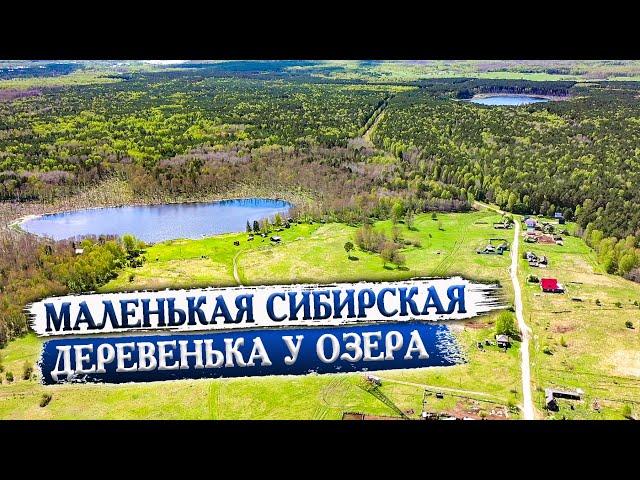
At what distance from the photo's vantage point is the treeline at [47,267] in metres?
18.4

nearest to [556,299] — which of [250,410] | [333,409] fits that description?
[333,409]

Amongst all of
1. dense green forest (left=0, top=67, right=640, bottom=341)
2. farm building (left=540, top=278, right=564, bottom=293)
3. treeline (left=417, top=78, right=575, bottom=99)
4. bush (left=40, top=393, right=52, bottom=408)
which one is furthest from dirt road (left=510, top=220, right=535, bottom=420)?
treeline (left=417, top=78, right=575, bottom=99)

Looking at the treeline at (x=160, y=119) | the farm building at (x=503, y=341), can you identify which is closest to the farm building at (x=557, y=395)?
the farm building at (x=503, y=341)

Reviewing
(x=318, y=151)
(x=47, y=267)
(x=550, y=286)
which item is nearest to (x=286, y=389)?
(x=47, y=267)

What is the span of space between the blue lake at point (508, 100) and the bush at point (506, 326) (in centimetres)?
2540

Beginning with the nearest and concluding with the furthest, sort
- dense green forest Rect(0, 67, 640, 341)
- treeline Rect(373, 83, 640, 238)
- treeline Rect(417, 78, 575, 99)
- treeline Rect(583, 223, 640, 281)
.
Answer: treeline Rect(583, 223, 640, 281)
dense green forest Rect(0, 67, 640, 341)
treeline Rect(373, 83, 640, 238)
treeline Rect(417, 78, 575, 99)

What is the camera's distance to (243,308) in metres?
17.9

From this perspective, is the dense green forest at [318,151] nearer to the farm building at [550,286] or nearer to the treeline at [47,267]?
the treeline at [47,267]

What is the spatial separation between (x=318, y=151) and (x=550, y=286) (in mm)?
14443

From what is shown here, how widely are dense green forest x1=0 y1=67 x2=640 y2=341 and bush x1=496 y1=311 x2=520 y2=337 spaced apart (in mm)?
5756

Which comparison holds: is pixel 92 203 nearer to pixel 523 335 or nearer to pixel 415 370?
pixel 415 370

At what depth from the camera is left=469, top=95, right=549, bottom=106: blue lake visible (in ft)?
134

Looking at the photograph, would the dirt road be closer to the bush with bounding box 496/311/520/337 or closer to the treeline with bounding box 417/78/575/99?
the bush with bounding box 496/311/520/337

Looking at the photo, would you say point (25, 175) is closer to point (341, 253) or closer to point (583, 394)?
point (341, 253)
